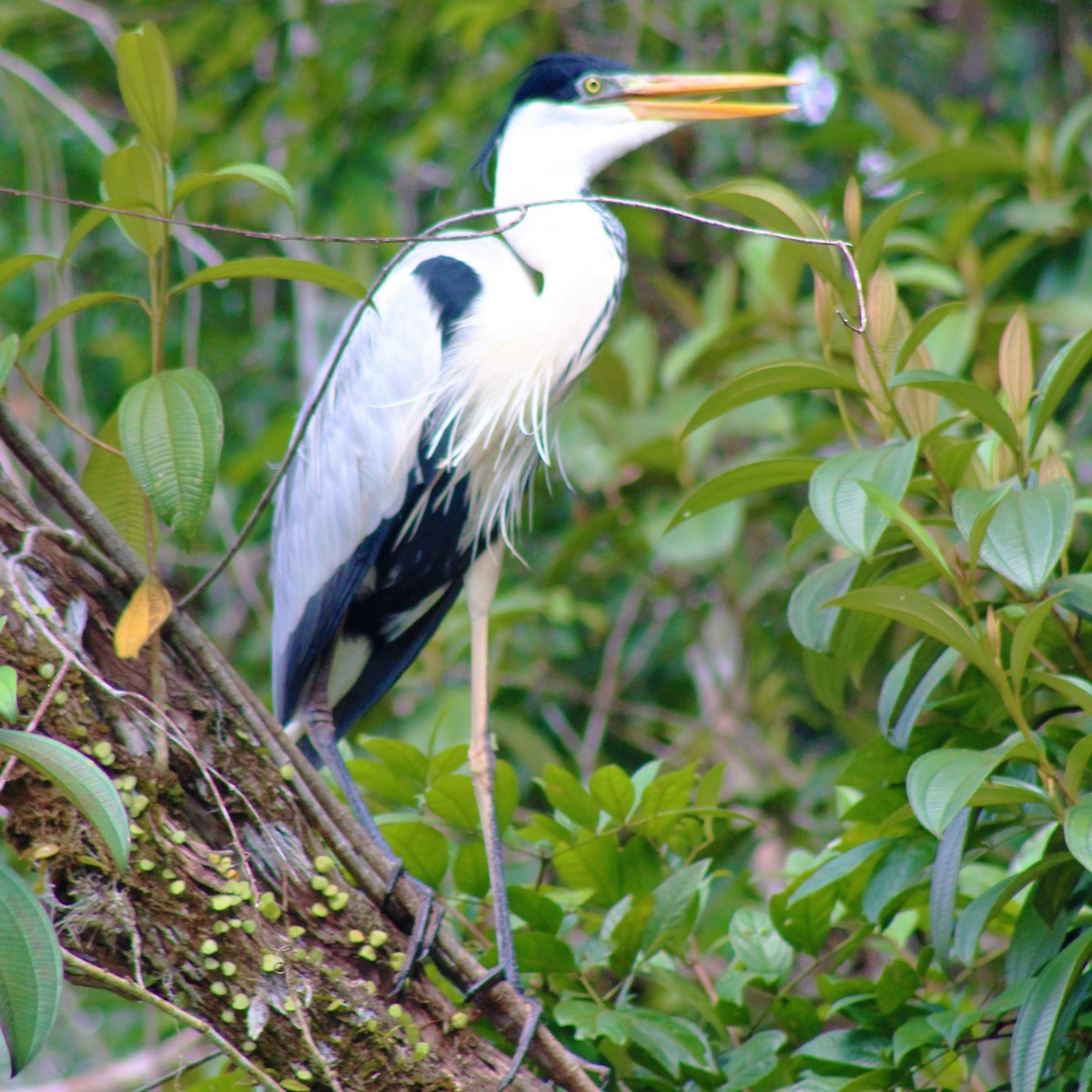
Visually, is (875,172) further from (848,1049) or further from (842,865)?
(848,1049)

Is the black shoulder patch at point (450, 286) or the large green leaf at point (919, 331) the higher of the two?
the black shoulder patch at point (450, 286)

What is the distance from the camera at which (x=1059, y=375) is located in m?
1.26

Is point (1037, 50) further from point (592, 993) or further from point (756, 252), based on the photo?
point (592, 993)

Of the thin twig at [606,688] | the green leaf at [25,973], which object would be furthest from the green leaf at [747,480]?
the thin twig at [606,688]

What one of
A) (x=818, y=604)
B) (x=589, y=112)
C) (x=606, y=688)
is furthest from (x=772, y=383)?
(x=606, y=688)

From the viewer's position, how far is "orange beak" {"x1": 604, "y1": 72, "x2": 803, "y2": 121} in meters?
2.00

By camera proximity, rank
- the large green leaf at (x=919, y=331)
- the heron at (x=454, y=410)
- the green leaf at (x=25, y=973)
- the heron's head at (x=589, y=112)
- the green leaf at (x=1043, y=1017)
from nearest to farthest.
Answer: the green leaf at (x=25, y=973), the green leaf at (x=1043, y=1017), the large green leaf at (x=919, y=331), the heron at (x=454, y=410), the heron's head at (x=589, y=112)

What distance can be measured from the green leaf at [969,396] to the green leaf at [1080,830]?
370mm

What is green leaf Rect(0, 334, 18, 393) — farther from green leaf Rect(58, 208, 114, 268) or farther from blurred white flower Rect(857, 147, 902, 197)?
blurred white flower Rect(857, 147, 902, 197)

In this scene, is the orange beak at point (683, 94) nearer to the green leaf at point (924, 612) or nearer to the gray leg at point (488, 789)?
the gray leg at point (488, 789)

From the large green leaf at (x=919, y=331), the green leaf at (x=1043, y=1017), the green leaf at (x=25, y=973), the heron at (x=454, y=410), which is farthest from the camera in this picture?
the heron at (x=454, y=410)

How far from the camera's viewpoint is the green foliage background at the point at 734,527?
1285mm

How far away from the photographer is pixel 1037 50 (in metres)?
4.09

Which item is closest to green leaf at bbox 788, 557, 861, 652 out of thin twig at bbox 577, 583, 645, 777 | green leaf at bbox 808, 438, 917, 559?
green leaf at bbox 808, 438, 917, 559
